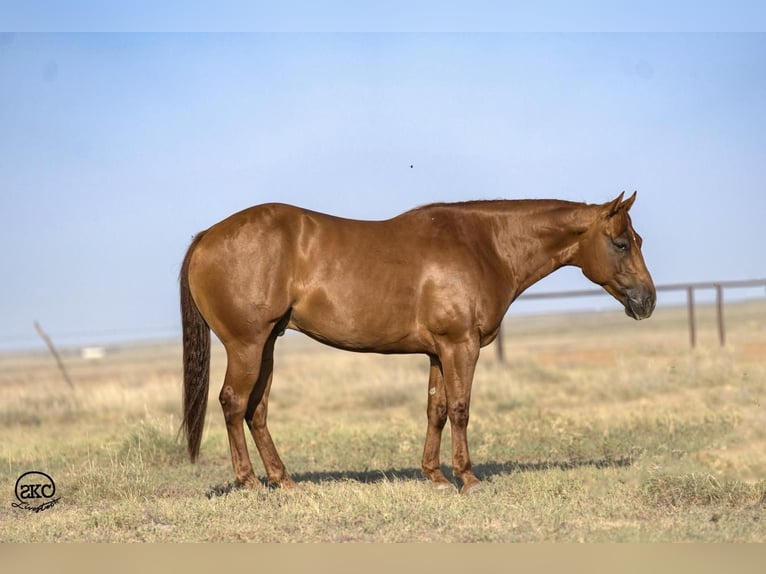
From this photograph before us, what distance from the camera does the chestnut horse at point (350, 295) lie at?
7832 mm

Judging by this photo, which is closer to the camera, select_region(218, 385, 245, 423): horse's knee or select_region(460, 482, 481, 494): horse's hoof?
select_region(460, 482, 481, 494): horse's hoof

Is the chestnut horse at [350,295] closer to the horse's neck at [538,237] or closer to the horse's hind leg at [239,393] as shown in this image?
the horse's hind leg at [239,393]

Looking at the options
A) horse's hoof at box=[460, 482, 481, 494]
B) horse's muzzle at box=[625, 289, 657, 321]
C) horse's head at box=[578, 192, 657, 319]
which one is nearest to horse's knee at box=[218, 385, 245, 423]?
horse's hoof at box=[460, 482, 481, 494]

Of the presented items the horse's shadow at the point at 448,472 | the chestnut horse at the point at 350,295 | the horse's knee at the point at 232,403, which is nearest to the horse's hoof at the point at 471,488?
the chestnut horse at the point at 350,295

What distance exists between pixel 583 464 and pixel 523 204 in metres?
2.74

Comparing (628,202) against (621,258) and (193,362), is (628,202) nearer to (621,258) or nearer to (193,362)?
(621,258)

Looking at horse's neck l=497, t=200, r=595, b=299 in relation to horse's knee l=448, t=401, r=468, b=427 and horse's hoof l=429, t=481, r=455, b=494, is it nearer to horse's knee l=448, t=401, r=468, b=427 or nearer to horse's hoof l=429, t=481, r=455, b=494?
horse's knee l=448, t=401, r=468, b=427

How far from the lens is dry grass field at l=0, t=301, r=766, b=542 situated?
6.51 m

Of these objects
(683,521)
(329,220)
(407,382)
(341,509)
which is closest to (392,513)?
(341,509)

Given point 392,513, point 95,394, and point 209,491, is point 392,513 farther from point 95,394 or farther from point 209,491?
point 95,394

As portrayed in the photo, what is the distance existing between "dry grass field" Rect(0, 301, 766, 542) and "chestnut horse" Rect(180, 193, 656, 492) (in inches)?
28.6

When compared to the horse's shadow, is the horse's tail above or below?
above

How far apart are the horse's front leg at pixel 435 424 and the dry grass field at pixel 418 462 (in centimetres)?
19

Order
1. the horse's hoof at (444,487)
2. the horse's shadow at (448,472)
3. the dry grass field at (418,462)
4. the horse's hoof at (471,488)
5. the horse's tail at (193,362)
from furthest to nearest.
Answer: the horse's shadow at (448,472) < the horse's tail at (193,362) < the horse's hoof at (444,487) < the horse's hoof at (471,488) < the dry grass field at (418,462)
